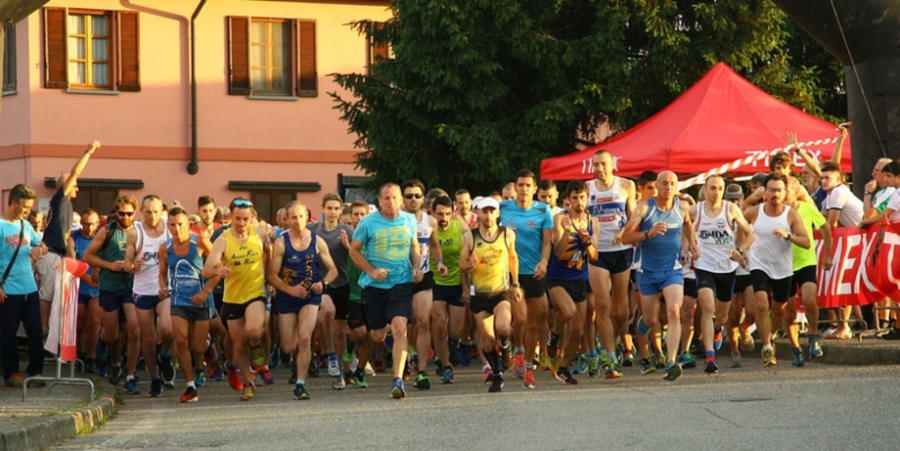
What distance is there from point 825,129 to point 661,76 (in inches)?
281

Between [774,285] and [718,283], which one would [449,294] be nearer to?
[718,283]

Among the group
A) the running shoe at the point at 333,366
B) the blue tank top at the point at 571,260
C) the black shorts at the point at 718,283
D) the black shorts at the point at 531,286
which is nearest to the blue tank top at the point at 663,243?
the blue tank top at the point at 571,260

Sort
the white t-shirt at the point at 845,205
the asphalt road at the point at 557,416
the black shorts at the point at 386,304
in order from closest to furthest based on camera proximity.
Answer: the asphalt road at the point at 557,416, the black shorts at the point at 386,304, the white t-shirt at the point at 845,205

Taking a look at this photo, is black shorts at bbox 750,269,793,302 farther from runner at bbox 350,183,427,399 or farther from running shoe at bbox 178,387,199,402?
running shoe at bbox 178,387,199,402

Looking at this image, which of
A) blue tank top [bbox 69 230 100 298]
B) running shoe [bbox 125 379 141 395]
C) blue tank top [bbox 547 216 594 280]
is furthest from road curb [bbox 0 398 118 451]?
blue tank top [bbox 69 230 100 298]

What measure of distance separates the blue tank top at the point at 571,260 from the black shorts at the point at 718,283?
4.27 ft

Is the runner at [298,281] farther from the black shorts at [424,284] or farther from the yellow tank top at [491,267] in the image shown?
the yellow tank top at [491,267]

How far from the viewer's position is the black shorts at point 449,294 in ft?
53.6

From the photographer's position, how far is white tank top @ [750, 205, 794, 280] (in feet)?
54.2

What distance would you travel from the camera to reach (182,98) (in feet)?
117

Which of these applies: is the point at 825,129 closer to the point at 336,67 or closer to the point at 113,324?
the point at 113,324

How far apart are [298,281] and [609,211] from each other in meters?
3.25

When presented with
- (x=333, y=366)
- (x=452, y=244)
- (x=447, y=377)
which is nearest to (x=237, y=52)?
(x=333, y=366)

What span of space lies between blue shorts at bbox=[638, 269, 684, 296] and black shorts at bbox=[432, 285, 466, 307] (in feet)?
6.37
